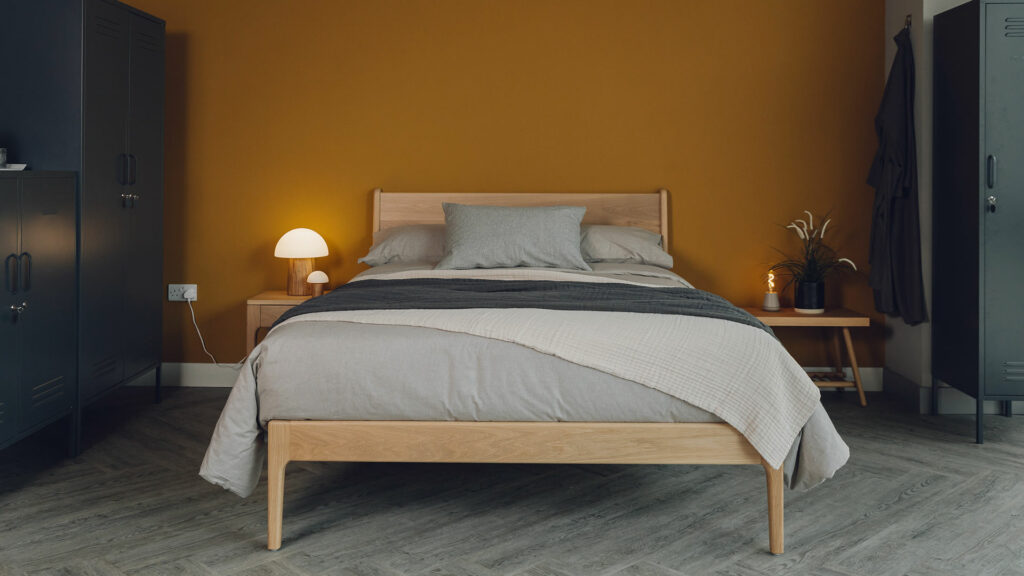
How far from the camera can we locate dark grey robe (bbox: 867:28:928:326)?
404 cm

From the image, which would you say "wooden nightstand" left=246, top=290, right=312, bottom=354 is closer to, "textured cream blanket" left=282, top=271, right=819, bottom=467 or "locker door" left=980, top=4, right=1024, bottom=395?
"textured cream blanket" left=282, top=271, right=819, bottom=467

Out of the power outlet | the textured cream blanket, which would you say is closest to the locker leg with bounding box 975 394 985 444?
the textured cream blanket

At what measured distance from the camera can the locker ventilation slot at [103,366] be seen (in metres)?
3.54

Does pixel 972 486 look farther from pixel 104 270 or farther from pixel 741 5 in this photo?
pixel 104 270

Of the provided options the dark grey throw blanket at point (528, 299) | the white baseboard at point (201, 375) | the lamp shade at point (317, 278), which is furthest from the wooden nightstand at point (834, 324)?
the white baseboard at point (201, 375)

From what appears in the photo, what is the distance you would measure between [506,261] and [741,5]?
1960 mm

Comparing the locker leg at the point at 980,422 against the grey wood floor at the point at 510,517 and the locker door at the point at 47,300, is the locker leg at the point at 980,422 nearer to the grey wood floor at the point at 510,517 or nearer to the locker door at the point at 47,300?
the grey wood floor at the point at 510,517

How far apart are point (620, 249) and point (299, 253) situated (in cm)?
161

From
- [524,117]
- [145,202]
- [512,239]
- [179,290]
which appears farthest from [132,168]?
[524,117]

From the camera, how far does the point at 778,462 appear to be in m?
2.35

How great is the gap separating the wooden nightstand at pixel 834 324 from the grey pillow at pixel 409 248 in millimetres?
1604

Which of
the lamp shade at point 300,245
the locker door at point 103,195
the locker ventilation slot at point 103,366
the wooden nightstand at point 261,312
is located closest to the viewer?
the locker door at point 103,195

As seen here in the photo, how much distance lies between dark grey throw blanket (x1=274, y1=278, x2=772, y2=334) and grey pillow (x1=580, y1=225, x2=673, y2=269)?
0.83 metres

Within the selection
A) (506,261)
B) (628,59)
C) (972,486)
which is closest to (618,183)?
(628,59)
